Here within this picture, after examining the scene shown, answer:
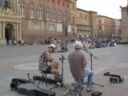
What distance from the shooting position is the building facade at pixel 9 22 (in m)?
58.1

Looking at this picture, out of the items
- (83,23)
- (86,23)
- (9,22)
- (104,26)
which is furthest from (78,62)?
(104,26)

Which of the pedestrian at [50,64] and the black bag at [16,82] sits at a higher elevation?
the pedestrian at [50,64]

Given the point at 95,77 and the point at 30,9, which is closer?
the point at 95,77

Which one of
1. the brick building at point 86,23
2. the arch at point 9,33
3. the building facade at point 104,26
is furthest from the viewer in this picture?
the building facade at point 104,26

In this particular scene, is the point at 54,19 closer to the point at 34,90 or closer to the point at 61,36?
the point at 61,36

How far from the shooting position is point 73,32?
324 feet

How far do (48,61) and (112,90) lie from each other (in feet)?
7.39

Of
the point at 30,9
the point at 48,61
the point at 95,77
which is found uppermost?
the point at 30,9

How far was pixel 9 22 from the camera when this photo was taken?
60.3m

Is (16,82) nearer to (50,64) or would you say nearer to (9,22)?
(50,64)

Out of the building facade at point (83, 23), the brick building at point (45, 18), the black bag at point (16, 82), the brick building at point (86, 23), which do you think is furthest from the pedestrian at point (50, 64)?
the brick building at point (86, 23)

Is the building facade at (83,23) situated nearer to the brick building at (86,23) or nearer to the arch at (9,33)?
the brick building at (86,23)

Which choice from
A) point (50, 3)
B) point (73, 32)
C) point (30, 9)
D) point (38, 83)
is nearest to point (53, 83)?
point (38, 83)

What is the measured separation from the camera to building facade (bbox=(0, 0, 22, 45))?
5806 centimetres
